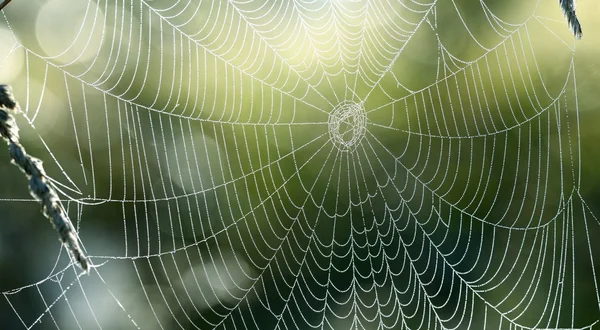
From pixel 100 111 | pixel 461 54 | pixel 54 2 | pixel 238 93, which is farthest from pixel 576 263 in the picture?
pixel 54 2

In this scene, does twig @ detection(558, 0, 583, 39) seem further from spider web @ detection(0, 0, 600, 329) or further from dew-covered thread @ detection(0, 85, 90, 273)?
spider web @ detection(0, 0, 600, 329)

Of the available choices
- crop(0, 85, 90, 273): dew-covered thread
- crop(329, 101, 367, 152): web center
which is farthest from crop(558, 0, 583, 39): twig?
crop(329, 101, 367, 152): web center

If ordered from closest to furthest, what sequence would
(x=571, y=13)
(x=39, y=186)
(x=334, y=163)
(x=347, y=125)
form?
(x=39, y=186) < (x=571, y=13) < (x=347, y=125) < (x=334, y=163)

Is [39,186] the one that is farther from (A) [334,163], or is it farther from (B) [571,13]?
(A) [334,163]

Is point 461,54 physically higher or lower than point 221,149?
higher

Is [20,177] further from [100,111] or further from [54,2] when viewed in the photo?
[54,2]

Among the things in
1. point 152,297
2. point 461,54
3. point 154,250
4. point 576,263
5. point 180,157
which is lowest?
point 152,297

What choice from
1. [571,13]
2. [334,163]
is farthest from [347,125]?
[571,13]
